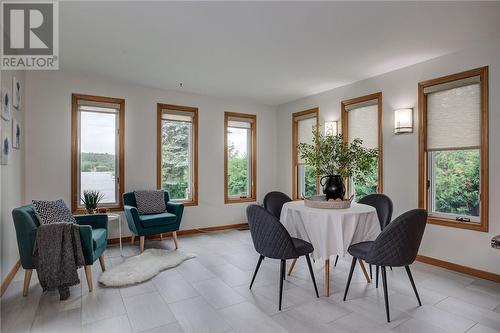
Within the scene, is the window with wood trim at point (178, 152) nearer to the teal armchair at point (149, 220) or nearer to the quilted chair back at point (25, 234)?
the teal armchair at point (149, 220)

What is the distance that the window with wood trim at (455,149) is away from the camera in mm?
3260

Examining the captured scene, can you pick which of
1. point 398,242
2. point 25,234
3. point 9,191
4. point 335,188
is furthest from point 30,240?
point 398,242

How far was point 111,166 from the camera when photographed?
4.74 metres

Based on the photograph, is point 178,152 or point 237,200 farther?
point 237,200

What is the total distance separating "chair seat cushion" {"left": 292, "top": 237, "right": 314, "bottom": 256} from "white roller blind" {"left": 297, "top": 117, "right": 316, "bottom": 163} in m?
3.00

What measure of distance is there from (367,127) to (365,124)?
7 cm

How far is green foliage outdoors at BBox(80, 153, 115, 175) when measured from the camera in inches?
179

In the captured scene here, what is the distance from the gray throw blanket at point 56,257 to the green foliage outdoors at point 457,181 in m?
4.32

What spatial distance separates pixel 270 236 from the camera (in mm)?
2607

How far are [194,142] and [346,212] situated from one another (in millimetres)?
3460

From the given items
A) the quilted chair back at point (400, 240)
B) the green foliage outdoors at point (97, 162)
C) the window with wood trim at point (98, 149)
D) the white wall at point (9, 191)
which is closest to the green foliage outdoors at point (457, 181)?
the quilted chair back at point (400, 240)

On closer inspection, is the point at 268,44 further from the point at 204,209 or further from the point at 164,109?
the point at 204,209

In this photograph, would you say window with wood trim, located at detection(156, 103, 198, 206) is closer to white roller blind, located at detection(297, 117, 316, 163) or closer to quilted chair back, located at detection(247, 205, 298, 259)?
white roller blind, located at detection(297, 117, 316, 163)

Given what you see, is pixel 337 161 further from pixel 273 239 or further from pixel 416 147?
pixel 416 147
